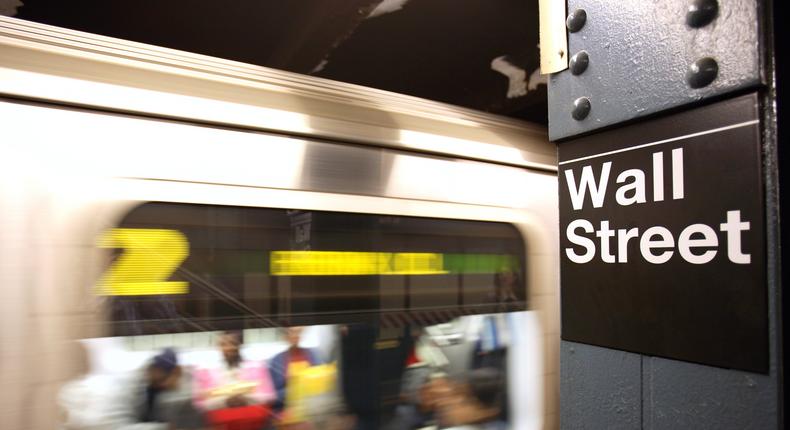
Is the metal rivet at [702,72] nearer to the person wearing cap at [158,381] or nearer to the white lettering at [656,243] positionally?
the white lettering at [656,243]

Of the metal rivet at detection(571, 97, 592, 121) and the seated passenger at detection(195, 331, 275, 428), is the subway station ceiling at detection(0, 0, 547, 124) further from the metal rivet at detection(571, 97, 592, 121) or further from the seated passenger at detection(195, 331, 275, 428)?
the metal rivet at detection(571, 97, 592, 121)

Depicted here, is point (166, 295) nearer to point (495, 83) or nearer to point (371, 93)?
point (371, 93)

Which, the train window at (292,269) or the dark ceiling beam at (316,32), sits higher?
the dark ceiling beam at (316,32)

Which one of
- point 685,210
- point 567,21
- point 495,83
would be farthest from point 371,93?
point 495,83

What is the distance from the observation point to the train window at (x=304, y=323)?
1.89 m

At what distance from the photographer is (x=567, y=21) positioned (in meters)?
1.21

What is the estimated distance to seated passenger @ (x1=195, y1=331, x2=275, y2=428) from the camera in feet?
6.56

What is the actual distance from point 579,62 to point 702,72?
0.96 ft

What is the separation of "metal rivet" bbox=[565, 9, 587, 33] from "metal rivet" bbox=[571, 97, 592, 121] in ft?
0.51

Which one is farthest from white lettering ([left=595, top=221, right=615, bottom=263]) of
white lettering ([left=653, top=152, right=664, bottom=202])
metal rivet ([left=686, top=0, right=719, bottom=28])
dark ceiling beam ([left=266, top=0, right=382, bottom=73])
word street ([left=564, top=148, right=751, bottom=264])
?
dark ceiling beam ([left=266, top=0, right=382, bottom=73])

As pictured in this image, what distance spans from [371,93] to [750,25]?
5.79 feet

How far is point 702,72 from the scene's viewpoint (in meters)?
0.93

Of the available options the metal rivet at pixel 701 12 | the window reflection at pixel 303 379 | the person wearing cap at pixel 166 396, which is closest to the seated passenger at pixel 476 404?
the window reflection at pixel 303 379

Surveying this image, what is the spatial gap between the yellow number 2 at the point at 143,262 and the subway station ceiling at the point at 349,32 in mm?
Answer: 2780
